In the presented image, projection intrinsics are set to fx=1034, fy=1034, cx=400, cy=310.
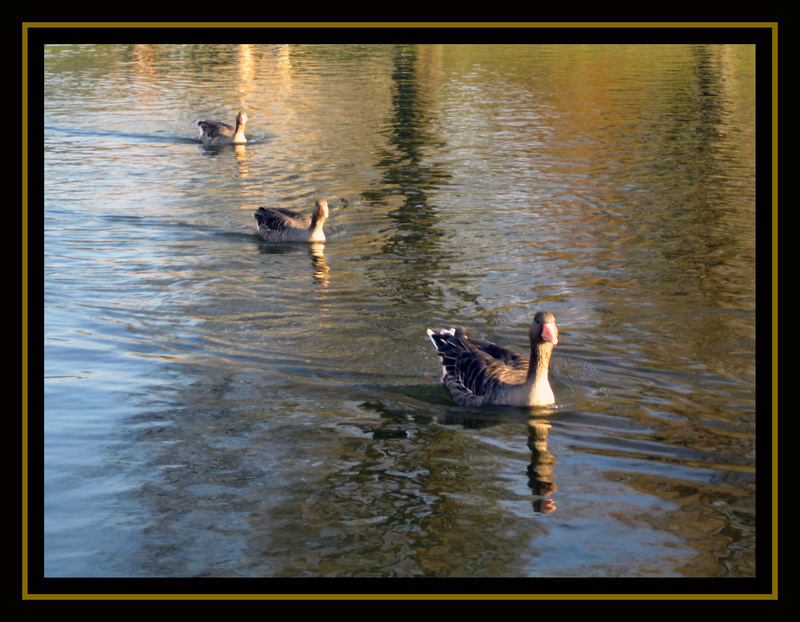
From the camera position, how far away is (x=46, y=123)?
33.1 metres

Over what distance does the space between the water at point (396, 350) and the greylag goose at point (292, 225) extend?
38cm

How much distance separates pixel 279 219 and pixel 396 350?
709 cm

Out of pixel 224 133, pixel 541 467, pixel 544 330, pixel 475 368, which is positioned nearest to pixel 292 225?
pixel 475 368

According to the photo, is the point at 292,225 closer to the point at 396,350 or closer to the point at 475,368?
the point at 396,350

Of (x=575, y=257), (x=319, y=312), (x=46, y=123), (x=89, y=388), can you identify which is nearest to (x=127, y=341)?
(x=89, y=388)

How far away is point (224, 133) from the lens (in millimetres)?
29953

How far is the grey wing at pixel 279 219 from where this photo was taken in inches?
803

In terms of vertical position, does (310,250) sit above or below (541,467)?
above

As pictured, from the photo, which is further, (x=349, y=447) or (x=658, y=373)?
(x=658, y=373)

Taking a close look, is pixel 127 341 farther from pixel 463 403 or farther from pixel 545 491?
pixel 545 491

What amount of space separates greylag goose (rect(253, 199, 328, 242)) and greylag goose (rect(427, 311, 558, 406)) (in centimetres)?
772

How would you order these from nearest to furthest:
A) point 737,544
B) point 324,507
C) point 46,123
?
point 737,544 < point 324,507 < point 46,123

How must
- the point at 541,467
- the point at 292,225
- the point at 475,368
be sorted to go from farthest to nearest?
the point at 292,225, the point at 475,368, the point at 541,467
